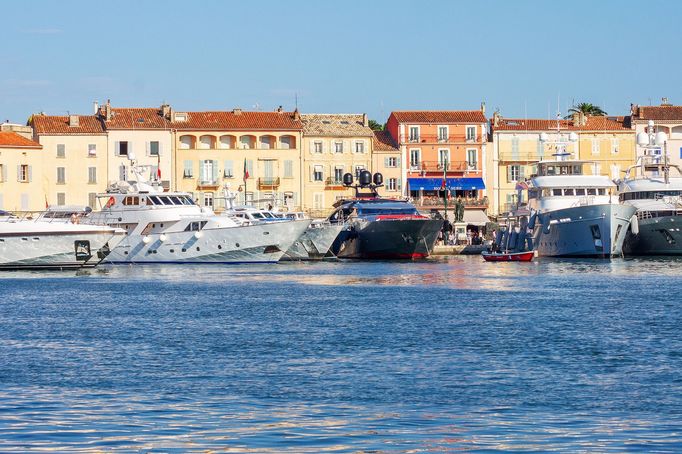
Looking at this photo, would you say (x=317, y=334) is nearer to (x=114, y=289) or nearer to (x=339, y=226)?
(x=114, y=289)

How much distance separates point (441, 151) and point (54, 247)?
200 feet

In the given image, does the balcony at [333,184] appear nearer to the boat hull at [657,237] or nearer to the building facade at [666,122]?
the building facade at [666,122]

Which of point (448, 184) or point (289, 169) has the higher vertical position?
point (289, 169)

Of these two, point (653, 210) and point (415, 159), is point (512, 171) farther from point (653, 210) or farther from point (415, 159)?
point (653, 210)

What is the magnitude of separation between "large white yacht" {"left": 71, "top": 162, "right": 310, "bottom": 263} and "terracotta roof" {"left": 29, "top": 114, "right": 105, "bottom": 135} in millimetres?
40051

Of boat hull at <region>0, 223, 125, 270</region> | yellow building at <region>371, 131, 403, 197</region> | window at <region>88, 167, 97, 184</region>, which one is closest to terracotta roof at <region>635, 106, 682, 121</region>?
yellow building at <region>371, 131, 403, 197</region>

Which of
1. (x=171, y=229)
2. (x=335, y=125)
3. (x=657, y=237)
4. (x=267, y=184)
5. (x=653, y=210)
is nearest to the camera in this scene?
(x=171, y=229)

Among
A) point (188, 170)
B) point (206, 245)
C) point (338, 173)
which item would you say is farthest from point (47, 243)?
point (338, 173)

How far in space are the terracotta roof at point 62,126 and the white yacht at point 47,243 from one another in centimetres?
4919

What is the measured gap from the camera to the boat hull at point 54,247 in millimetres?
62750

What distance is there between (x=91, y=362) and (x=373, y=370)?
5.79 m

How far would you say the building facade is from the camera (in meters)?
119

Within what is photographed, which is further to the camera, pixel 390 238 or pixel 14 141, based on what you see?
pixel 14 141

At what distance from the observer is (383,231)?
8275 centimetres
